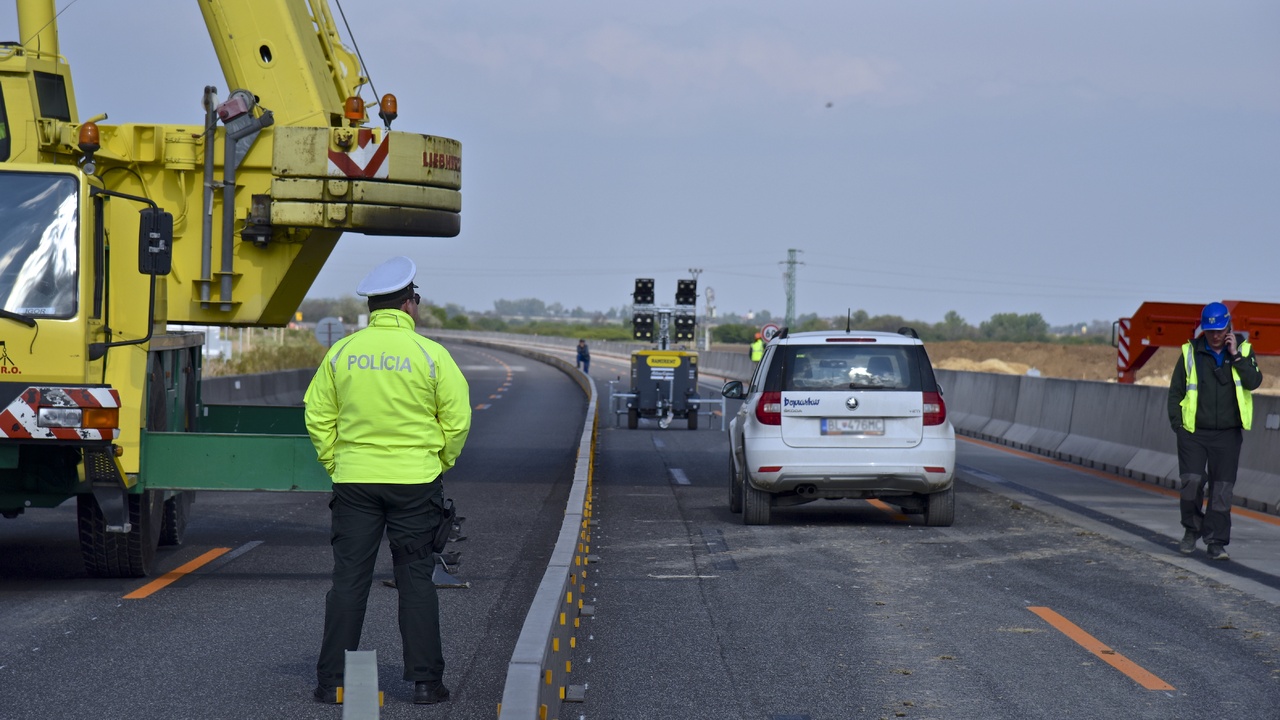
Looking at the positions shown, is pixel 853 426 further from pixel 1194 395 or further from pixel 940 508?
pixel 1194 395

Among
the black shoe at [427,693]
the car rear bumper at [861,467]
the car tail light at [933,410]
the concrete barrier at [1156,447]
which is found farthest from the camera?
the concrete barrier at [1156,447]

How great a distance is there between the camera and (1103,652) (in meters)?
→ 7.87

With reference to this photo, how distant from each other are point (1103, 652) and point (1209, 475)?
427 cm

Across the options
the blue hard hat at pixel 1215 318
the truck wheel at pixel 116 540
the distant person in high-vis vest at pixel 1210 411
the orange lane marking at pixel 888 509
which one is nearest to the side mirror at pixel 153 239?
the truck wheel at pixel 116 540

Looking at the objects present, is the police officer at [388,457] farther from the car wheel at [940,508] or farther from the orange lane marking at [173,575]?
the car wheel at [940,508]

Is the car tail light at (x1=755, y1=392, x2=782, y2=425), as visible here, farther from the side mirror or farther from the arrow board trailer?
the arrow board trailer

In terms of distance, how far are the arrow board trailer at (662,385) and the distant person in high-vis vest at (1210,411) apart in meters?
15.6

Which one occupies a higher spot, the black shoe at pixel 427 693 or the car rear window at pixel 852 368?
the car rear window at pixel 852 368

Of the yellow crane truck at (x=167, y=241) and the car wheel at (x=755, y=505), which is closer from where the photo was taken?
the yellow crane truck at (x=167, y=241)

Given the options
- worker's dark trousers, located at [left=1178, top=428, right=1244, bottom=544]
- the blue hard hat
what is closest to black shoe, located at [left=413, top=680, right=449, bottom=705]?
worker's dark trousers, located at [left=1178, top=428, right=1244, bottom=544]

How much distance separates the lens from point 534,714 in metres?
5.05

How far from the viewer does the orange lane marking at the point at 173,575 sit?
9.48 metres

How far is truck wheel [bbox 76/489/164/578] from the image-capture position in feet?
31.8

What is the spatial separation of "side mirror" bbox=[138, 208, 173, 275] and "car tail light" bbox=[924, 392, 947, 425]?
678 centimetres
